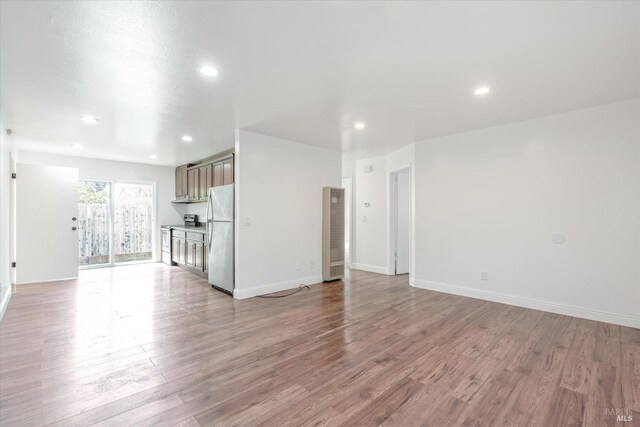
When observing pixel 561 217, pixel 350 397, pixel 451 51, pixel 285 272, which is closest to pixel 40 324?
pixel 285 272

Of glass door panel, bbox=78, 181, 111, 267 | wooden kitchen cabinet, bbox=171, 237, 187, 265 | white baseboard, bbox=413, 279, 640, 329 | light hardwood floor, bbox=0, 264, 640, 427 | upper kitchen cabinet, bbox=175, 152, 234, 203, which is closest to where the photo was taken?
light hardwood floor, bbox=0, 264, 640, 427

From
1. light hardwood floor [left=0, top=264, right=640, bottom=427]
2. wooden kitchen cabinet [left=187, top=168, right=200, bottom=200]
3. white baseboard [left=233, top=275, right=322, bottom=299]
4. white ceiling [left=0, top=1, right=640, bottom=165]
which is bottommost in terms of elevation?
light hardwood floor [left=0, top=264, right=640, bottom=427]

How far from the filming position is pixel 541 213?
3.72 meters

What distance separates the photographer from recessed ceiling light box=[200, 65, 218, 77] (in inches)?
96.4

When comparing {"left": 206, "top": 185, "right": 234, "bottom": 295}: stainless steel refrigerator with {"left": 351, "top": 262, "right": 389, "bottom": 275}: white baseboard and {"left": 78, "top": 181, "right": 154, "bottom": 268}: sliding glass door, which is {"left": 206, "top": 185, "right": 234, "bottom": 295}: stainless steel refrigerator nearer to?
{"left": 351, "top": 262, "right": 389, "bottom": 275}: white baseboard

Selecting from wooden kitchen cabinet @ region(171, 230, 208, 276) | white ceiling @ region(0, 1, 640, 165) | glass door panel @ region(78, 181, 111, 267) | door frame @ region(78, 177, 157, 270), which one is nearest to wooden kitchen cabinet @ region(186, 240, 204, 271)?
wooden kitchen cabinet @ region(171, 230, 208, 276)

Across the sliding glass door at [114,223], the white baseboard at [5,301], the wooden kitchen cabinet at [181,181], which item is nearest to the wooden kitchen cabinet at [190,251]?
the wooden kitchen cabinet at [181,181]

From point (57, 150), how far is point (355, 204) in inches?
245

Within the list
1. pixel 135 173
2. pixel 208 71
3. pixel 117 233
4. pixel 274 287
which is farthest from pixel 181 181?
pixel 208 71

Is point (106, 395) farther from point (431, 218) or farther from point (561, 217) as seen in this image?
point (561, 217)

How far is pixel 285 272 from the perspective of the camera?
479 cm

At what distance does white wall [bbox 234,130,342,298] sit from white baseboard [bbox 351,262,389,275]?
139 centimetres

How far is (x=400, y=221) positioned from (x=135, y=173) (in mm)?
6481

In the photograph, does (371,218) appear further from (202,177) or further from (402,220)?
(202,177)
